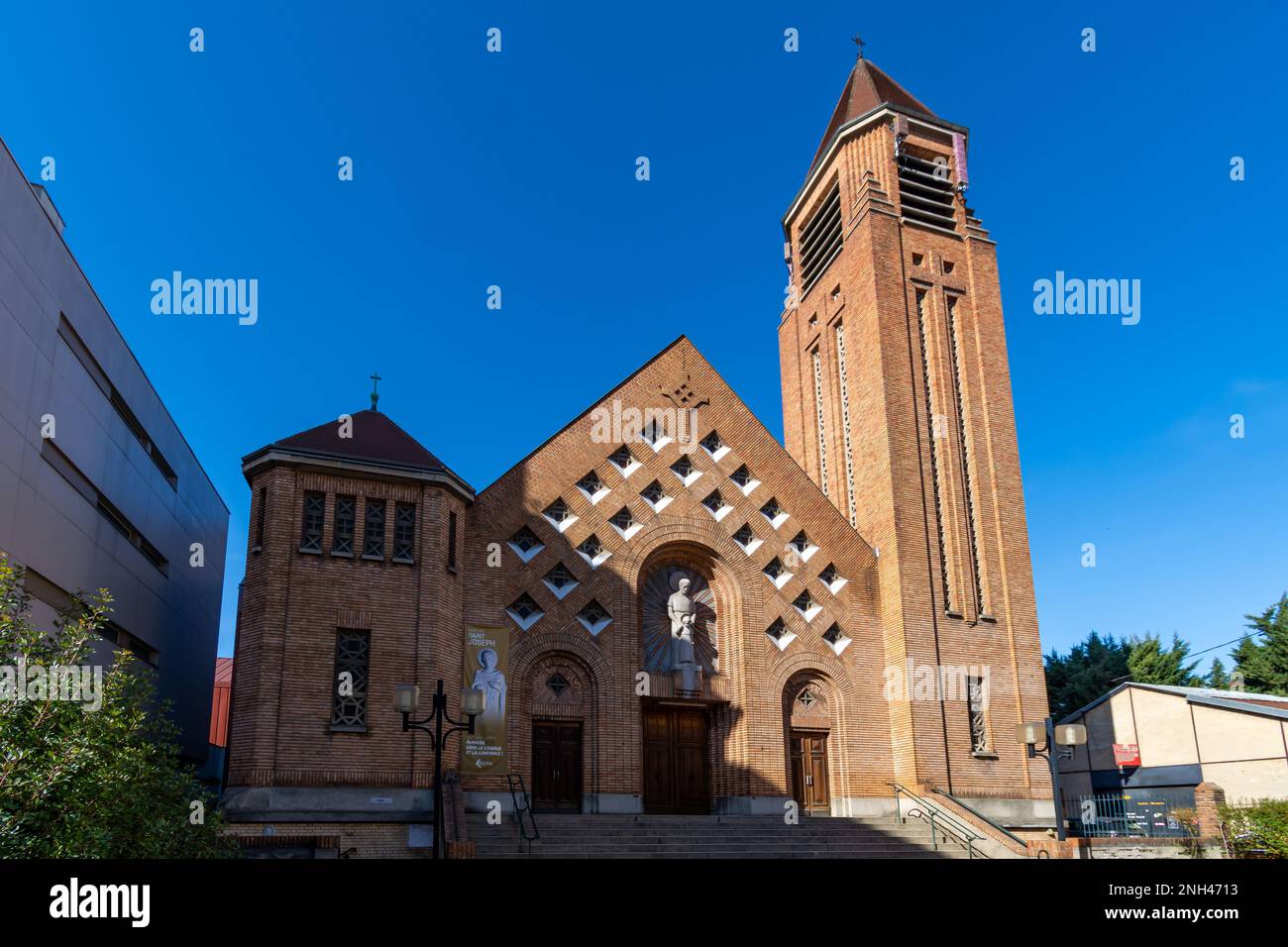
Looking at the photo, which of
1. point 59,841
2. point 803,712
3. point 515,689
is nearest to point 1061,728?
point 803,712

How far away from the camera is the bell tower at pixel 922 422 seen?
2483cm

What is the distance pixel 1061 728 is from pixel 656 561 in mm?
9916

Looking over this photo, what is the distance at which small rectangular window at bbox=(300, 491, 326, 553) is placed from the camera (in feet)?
65.9

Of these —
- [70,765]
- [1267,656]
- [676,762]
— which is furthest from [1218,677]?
[70,765]

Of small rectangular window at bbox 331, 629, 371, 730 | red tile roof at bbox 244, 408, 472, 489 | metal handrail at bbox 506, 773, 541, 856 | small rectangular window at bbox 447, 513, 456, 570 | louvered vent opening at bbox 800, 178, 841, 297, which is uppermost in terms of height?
louvered vent opening at bbox 800, 178, 841, 297

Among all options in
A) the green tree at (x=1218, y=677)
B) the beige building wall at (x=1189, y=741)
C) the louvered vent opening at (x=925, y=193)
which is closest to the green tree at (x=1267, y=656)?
the green tree at (x=1218, y=677)

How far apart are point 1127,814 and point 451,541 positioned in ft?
62.8

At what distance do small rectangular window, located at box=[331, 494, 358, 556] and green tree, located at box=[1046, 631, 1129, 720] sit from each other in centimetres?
3245

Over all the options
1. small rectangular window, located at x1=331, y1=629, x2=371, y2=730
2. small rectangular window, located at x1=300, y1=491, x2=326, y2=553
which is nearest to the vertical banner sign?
small rectangular window, located at x1=331, y1=629, x2=371, y2=730

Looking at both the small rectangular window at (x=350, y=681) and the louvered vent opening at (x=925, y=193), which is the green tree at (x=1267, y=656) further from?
the small rectangular window at (x=350, y=681)

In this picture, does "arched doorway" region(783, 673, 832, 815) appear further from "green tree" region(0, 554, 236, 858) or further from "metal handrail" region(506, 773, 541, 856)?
"green tree" region(0, 554, 236, 858)

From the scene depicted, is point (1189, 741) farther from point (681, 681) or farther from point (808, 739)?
point (681, 681)
